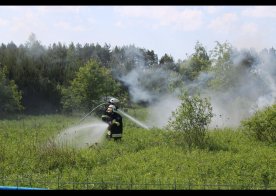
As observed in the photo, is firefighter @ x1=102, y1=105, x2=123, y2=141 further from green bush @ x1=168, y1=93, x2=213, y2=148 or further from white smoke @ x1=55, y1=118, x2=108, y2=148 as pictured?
green bush @ x1=168, y1=93, x2=213, y2=148

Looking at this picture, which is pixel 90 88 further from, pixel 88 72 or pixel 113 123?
pixel 113 123

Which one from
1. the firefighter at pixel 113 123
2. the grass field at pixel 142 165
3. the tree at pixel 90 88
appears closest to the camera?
the grass field at pixel 142 165

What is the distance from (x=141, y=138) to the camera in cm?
1347

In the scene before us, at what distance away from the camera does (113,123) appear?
44.4 feet

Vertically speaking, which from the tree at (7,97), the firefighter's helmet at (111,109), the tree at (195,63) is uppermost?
the tree at (195,63)

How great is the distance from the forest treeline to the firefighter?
24.0 ft

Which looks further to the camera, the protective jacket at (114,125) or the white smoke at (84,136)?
the protective jacket at (114,125)

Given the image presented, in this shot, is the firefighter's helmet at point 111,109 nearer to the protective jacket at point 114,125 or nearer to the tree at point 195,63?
the protective jacket at point 114,125

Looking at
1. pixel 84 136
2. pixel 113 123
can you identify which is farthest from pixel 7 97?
pixel 113 123

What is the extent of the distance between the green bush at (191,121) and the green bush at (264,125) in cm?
154

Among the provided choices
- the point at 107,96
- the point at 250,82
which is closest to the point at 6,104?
the point at 107,96

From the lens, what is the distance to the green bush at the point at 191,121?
1244 cm

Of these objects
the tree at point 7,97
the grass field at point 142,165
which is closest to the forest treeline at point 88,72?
the tree at point 7,97

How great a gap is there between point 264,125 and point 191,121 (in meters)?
2.31
